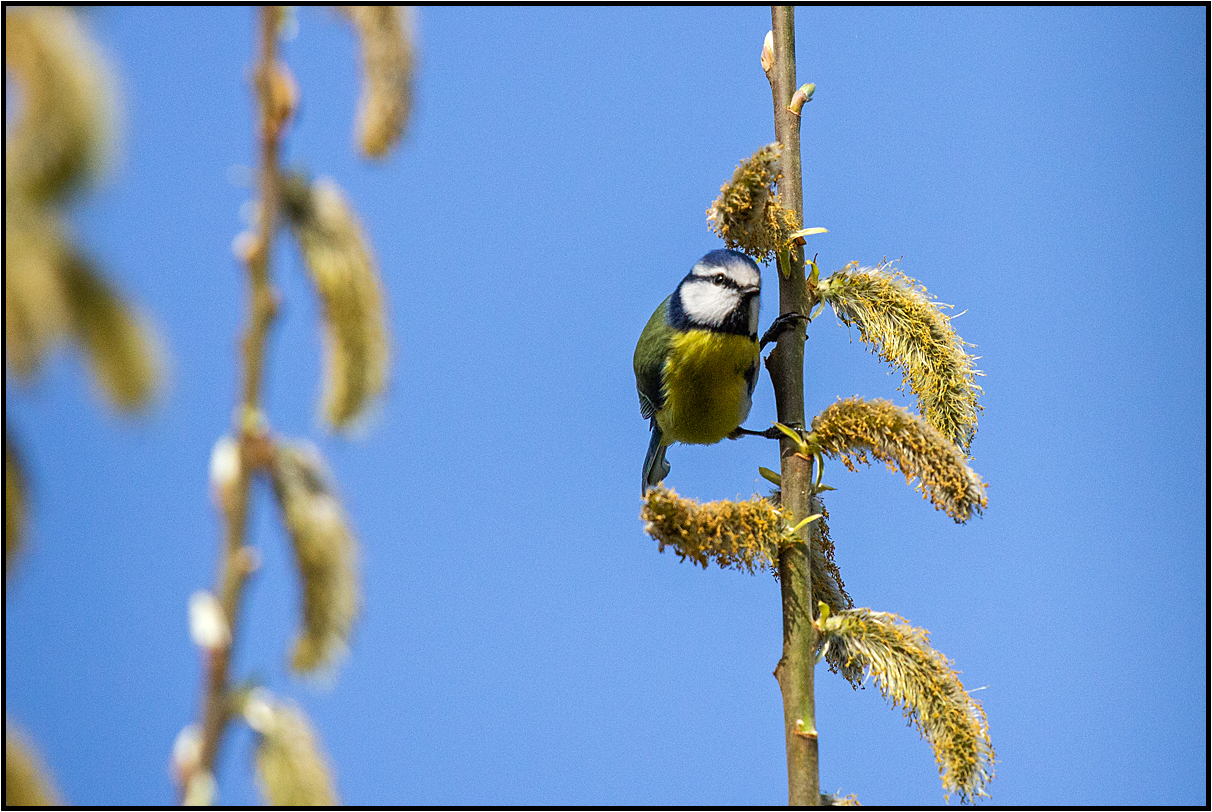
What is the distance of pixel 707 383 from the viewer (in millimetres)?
1328

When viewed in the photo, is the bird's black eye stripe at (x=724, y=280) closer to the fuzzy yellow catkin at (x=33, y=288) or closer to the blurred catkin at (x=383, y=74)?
the blurred catkin at (x=383, y=74)

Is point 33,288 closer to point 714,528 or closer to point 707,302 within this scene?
point 714,528

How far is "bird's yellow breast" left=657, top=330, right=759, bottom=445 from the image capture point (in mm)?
1312

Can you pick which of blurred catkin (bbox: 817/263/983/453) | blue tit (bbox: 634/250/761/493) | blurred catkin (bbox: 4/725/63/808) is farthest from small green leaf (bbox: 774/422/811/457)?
blurred catkin (bbox: 4/725/63/808)

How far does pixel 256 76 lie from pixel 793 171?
553 mm

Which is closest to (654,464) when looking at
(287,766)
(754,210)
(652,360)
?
(652,360)

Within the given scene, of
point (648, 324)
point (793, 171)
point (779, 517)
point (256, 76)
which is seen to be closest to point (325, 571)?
point (256, 76)

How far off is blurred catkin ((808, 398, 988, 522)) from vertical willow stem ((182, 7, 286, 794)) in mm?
510

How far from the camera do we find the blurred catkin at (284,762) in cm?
35

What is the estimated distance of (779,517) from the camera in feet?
2.40

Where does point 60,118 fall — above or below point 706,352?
below

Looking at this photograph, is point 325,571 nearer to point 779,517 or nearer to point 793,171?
point 779,517

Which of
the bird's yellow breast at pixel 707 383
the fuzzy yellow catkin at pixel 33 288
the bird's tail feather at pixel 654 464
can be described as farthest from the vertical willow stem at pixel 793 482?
the bird's tail feather at pixel 654 464

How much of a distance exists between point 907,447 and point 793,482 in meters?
0.09
